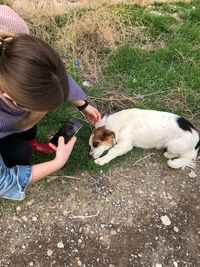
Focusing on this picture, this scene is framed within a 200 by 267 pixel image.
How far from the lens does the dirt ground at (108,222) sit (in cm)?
311

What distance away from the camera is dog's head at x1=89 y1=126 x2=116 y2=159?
3.70 metres

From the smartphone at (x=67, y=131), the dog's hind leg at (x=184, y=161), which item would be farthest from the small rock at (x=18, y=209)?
the dog's hind leg at (x=184, y=161)

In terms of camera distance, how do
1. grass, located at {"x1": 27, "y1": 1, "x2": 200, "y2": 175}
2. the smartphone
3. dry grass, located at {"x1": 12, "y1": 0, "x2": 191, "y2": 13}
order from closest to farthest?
the smartphone < grass, located at {"x1": 27, "y1": 1, "x2": 200, "y2": 175} < dry grass, located at {"x1": 12, "y1": 0, "x2": 191, "y2": 13}

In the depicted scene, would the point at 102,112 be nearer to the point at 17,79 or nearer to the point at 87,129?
the point at 87,129

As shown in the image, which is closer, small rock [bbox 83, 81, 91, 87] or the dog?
the dog

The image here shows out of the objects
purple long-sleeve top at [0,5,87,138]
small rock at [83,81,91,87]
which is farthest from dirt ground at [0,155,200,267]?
small rock at [83,81,91,87]

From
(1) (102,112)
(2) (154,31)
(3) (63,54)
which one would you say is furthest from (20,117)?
(2) (154,31)

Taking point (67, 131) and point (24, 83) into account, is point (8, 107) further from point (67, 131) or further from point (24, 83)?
point (67, 131)

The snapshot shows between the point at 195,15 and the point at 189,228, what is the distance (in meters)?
3.41

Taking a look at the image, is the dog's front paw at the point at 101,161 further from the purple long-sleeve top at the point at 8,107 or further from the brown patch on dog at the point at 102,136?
the purple long-sleeve top at the point at 8,107

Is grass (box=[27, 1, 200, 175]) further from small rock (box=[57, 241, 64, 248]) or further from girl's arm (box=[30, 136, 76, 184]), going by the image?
girl's arm (box=[30, 136, 76, 184])

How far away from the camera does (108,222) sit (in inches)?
131

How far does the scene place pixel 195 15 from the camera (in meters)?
5.65

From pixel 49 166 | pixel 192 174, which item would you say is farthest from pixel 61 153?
pixel 192 174
